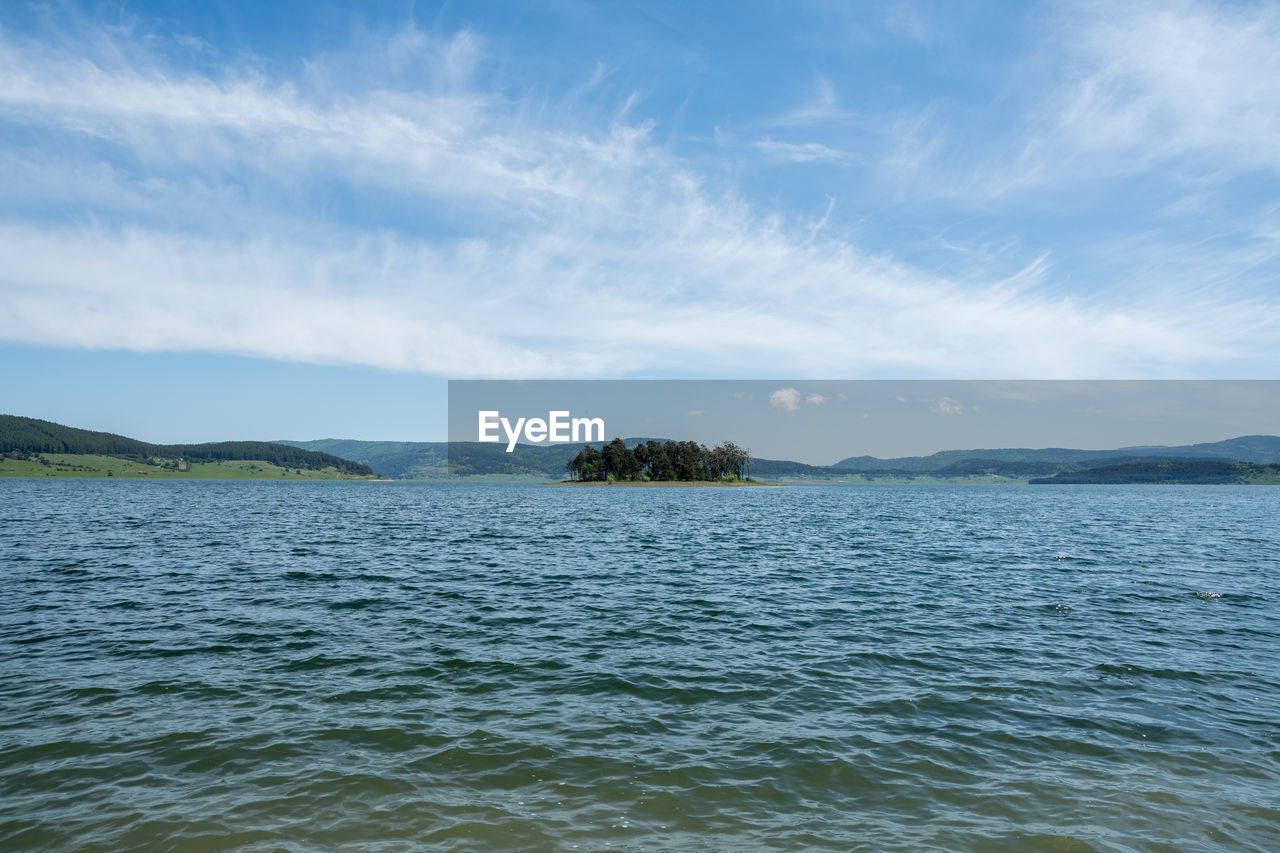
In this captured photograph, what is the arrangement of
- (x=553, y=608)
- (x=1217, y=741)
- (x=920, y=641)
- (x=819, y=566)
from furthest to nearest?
1. (x=819, y=566)
2. (x=553, y=608)
3. (x=920, y=641)
4. (x=1217, y=741)

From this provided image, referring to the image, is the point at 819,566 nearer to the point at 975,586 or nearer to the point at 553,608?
the point at 975,586

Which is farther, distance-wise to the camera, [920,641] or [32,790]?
[920,641]

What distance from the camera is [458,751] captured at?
43.1 feet

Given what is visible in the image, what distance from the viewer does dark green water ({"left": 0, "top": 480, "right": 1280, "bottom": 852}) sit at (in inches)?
419

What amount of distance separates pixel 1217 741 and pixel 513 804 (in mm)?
14565

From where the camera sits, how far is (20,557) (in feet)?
134

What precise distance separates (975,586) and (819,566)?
9165 mm

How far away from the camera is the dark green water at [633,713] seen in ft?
34.9

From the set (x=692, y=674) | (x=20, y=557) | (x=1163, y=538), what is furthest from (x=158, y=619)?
(x=1163, y=538)

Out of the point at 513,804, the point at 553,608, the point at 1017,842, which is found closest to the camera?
the point at 1017,842

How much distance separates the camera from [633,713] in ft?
50.2

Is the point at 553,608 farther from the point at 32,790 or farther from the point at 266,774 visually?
the point at 32,790

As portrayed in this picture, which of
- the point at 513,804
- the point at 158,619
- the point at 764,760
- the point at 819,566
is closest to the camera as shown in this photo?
the point at 513,804

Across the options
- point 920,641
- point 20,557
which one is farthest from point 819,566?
point 20,557
